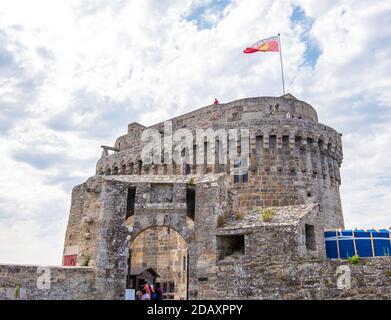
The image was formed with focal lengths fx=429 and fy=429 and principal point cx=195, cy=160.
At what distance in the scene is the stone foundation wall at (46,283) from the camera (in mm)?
14648

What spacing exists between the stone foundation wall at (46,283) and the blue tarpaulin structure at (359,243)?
920 centimetres

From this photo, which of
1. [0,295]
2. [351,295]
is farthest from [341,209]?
[0,295]

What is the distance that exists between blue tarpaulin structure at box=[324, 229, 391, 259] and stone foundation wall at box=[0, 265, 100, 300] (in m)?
9.20

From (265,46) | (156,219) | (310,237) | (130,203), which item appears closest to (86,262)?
(130,203)

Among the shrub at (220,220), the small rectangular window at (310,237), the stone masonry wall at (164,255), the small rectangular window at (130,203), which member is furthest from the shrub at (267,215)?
the stone masonry wall at (164,255)

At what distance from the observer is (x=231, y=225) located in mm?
16234

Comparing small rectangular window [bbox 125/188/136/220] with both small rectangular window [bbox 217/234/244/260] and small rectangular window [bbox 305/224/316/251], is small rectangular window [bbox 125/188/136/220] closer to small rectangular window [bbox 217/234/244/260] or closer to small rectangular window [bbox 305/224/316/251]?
small rectangular window [bbox 217/234/244/260]

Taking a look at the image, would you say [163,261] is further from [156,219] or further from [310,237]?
[310,237]

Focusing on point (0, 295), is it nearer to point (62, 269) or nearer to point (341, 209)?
point (62, 269)

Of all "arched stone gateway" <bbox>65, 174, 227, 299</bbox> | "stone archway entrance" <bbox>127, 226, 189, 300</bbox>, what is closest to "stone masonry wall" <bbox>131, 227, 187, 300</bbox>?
"stone archway entrance" <bbox>127, 226, 189, 300</bbox>

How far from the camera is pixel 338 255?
54.5ft

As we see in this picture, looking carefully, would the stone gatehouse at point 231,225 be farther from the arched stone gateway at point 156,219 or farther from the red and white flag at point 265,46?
the red and white flag at point 265,46

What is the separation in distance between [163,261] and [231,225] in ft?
36.2

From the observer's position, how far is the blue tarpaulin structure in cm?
1656
